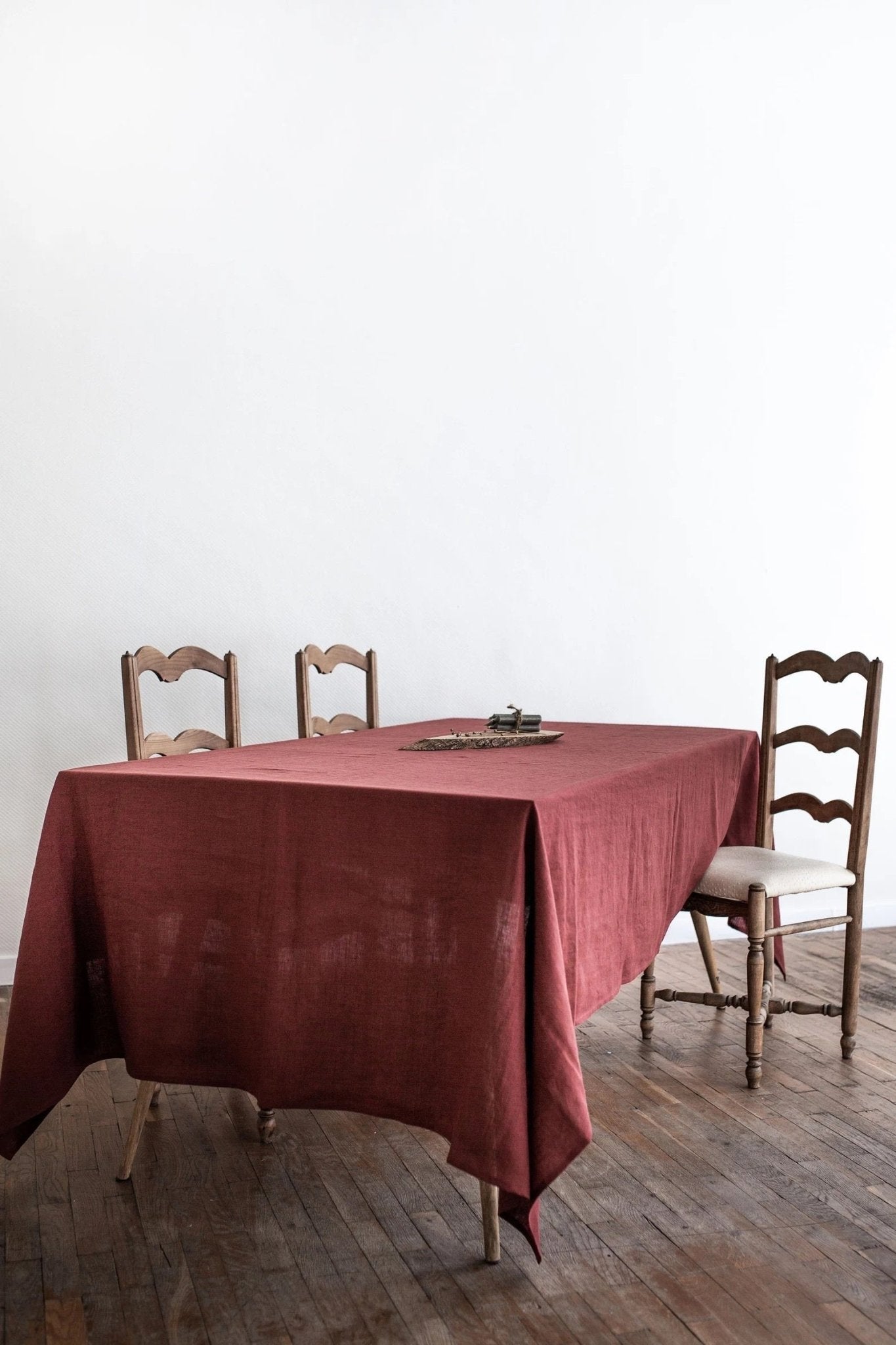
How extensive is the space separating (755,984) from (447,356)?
7.12 ft

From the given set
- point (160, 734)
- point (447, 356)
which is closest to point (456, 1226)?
point (160, 734)

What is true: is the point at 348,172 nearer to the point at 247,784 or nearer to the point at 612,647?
the point at 612,647

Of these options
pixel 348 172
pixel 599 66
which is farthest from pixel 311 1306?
pixel 599 66

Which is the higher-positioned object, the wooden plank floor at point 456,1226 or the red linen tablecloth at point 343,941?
the red linen tablecloth at point 343,941

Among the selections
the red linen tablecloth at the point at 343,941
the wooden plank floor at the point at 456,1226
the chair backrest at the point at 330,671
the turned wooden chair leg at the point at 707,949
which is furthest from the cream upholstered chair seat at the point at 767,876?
the chair backrest at the point at 330,671

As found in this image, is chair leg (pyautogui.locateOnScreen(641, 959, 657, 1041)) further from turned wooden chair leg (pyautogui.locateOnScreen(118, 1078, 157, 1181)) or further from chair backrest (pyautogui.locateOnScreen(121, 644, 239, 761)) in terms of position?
turned wooden chair leg (pyautogui.locateOnScreen(118, 1078, 157, 1181))

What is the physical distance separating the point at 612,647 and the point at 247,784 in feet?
7.33

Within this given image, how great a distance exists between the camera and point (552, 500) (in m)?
3.93

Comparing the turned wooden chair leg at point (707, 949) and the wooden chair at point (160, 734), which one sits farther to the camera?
the turned wooden chair leg at point (707, 949)

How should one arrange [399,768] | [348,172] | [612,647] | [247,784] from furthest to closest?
[612,647]
[348,172]
[399,768]
[247,784]

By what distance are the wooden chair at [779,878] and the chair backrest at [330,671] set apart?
1040mm

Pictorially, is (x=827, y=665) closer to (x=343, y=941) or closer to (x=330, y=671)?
(x=330, y=671)

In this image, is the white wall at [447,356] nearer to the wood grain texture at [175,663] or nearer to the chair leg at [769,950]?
the wood grain texture at [175,663]

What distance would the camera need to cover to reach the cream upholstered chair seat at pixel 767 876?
271 centimetres
